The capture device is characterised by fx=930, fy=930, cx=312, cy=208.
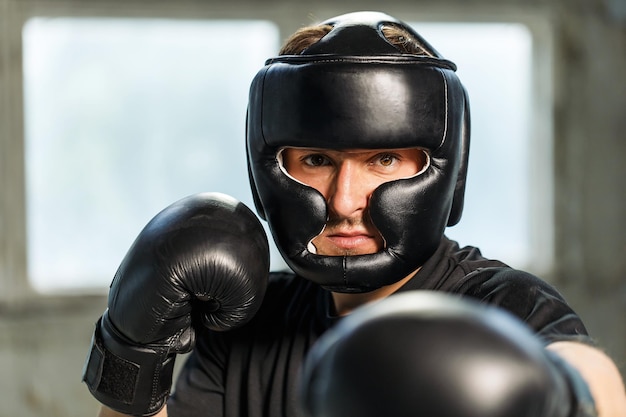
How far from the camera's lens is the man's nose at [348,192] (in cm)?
166

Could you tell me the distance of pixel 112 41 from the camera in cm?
447

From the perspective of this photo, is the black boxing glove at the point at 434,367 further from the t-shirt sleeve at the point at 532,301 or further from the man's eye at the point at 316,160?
the man's eye at the point at 316,160

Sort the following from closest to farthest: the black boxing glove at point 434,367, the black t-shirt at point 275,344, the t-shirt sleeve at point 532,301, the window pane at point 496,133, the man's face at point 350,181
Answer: the black boxing glove at point 434,367
the t-shirt sleeve at point 532,301
the man's face at point 350,181
the black t-shirt at point 275,344
the window pane at point 496,133

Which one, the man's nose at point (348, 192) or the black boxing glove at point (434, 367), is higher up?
the black boxing glove at point (434, 367)

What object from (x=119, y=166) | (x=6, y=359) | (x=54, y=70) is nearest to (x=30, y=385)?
(x=6, y=359)

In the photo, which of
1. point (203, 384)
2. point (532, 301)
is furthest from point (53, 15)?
point (532, 301)

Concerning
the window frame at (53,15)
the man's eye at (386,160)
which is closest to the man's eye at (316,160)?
the man's eye at (386,160)

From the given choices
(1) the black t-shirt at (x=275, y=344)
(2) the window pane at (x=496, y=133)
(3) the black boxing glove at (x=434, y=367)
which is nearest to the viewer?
(3) the black boxing glove at (x=434, y=367)

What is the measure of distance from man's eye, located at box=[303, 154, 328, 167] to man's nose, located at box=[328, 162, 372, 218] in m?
0.05

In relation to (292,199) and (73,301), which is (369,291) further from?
(73,301)

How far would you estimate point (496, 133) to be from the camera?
486cm

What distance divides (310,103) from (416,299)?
70 cm

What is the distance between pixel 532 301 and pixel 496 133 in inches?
137

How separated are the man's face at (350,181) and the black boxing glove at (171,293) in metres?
0.13
